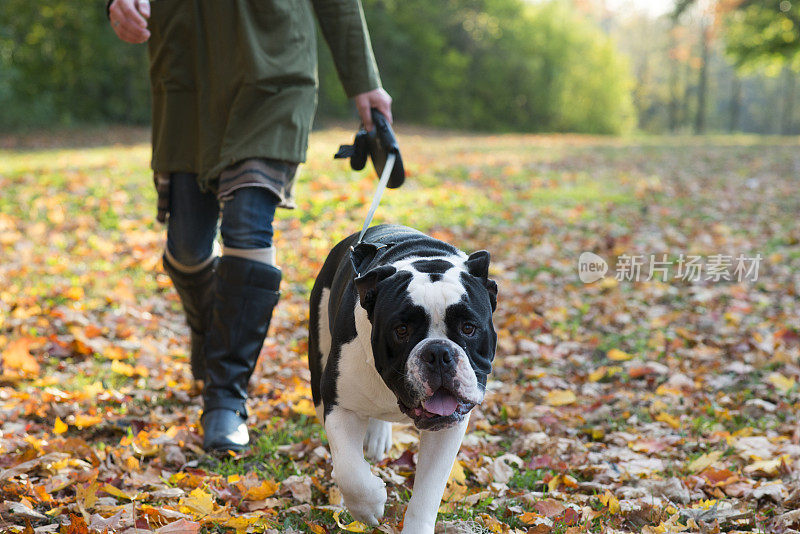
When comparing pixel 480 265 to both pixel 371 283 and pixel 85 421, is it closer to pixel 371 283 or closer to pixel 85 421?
pixel 371 283

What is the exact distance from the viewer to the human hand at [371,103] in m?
3.38

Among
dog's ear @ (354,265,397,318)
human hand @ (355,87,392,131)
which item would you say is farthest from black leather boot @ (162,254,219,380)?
dog's ear @ (354,265,397,318)

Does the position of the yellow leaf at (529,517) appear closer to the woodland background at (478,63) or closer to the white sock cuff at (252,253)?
the white sock cuff at (252,253)

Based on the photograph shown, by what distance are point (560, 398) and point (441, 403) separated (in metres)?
2.08

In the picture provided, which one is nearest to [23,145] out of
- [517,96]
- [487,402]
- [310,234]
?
[310,234]

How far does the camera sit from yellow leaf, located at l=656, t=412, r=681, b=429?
3719 millimetres

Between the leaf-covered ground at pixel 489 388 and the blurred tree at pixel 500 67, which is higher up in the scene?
the blurred tree at pixel 500 67

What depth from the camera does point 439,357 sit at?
6.79 feet

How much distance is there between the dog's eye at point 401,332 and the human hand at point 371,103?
149 centimetres

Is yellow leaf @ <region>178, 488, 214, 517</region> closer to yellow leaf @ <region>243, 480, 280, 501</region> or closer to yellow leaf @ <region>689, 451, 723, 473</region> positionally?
yellow leaf @ <region>243, 480, 280, 501</region>

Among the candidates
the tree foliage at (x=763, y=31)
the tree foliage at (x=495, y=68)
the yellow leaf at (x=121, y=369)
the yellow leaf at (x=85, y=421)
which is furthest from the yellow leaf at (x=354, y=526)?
the tree foliage at (x=763, y=31)

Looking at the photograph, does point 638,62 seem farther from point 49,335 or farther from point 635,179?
point 49,335

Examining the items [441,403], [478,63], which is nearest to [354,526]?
[441,403]

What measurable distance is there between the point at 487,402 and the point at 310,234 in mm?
4044
